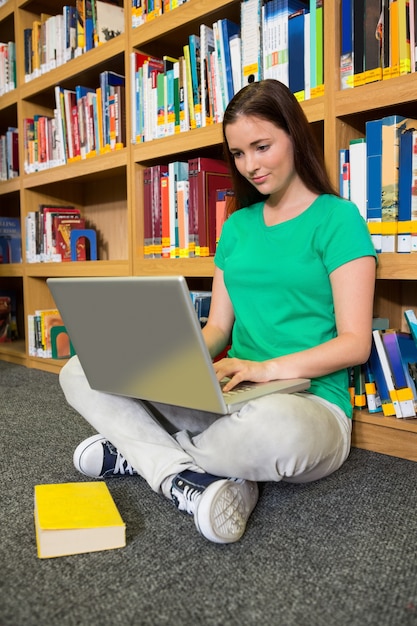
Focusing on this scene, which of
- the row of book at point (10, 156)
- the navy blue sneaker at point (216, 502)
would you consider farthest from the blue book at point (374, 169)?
the row of book at point (10, 156)

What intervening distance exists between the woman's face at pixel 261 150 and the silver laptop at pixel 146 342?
40 centimetres

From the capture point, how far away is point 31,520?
1.01 meters

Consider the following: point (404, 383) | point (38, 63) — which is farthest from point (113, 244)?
point (404, 383)

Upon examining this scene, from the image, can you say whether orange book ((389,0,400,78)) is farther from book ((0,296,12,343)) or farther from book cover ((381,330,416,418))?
book ((0,296,12,343))

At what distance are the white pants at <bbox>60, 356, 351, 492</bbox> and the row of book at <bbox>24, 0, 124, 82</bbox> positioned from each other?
153 cm

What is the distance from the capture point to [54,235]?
2502 mm

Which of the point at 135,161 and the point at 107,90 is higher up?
the point at 107,90

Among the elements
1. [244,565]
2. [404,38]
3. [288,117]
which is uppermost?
[404,38]

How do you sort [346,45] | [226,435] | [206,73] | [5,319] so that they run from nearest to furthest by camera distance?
[226,435] < [346,45] < [206,73] < [5,319]

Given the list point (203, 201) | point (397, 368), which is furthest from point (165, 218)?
point (397, 368)

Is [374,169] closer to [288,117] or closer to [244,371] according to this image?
[288,117]

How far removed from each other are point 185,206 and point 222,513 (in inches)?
44.1

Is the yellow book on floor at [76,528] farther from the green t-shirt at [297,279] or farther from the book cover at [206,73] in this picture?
the book cover at [206,73]

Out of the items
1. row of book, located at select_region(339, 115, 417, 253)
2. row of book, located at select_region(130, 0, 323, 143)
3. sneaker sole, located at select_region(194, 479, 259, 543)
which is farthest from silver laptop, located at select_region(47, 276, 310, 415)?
row of book, located at select_region(130, 0, 323, 143)
